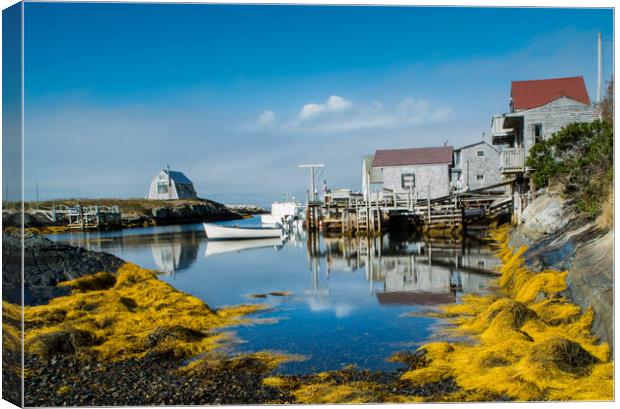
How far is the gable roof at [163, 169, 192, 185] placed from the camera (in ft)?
190

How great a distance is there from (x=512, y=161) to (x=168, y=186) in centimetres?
4307

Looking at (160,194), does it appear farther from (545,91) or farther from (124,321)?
(124,321)

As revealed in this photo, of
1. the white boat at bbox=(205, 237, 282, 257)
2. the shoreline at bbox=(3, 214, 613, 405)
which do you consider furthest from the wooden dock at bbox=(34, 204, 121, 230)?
the shoreline at bbox=(3, 214, 613, 405)

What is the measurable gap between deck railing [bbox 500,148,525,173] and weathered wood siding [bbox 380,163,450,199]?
610 inches

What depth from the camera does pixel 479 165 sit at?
3916 cm

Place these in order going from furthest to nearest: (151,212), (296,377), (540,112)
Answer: (151,212)
(540,112)
(296,377)

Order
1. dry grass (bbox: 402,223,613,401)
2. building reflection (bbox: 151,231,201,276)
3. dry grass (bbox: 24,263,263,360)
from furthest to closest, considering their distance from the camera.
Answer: building reflection (bbox: 151,231,201,276), dry grass (bbox: 24,263,263,360), dry grass (bbox: 402,223,613,401)

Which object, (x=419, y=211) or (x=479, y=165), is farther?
(x=479, y=165)

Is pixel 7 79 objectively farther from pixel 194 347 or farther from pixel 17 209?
pixel 194 347

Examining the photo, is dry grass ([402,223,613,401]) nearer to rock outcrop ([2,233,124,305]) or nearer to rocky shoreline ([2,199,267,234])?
rock outcrop ([2,233,124,305])

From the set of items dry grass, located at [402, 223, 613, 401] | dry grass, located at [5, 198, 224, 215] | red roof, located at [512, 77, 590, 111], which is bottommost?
dry grass, located at [402, 223, 613, 401]

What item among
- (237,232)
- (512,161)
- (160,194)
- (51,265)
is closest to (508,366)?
(51,265)

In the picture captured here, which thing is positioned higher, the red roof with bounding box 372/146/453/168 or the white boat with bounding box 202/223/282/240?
the red roof with bounding box 372/146/453/168

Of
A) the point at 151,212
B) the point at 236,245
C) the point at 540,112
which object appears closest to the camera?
the point at 540,112
